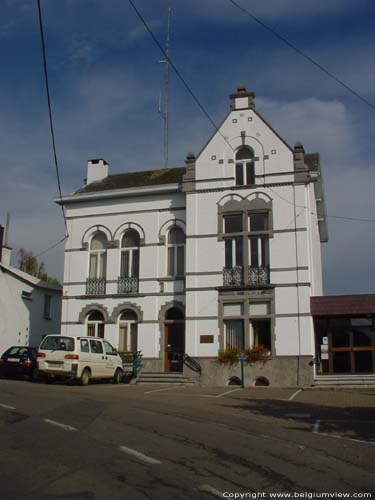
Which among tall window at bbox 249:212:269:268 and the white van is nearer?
the white van

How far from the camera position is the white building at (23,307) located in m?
30.3

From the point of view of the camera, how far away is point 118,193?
93.0ft

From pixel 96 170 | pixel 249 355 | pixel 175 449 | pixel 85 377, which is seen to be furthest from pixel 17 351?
pixel 175 449

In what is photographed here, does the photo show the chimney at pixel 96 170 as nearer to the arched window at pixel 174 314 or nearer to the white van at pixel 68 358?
the arched window at pixel 174 314

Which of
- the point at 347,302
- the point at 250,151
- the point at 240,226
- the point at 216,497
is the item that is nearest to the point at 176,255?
the point at 240,226

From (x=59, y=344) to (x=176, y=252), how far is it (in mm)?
8138

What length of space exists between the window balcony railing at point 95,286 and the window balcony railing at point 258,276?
7320 mm

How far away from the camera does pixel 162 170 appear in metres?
31.1

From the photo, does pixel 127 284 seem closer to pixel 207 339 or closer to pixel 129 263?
pixel 129 263

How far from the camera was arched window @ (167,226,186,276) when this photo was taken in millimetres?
27094

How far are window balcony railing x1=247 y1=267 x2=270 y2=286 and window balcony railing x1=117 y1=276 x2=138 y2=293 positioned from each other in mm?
5633

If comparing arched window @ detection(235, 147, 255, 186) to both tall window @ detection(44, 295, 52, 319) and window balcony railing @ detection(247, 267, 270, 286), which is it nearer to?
window balcony railing @ detection(247, 267, 270, 286)

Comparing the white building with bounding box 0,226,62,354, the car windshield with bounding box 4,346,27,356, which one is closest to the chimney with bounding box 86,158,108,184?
the white building with bounding box 0,226,62,354

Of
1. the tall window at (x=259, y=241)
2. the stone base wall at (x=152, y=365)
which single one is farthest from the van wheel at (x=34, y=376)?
the tall window at (x=259, y=241)
